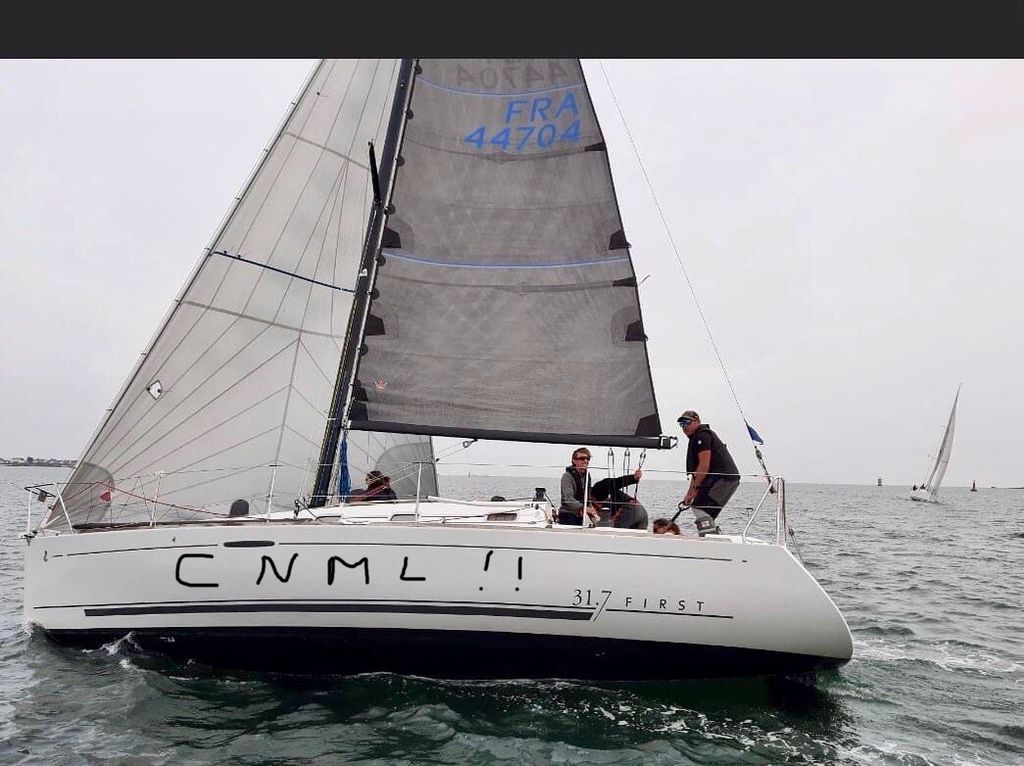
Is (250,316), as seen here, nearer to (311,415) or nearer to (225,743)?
(311,415)

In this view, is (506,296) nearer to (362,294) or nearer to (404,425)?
(362,294)

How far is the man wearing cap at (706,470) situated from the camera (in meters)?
7.95

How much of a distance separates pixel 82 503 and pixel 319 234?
14.0 ft

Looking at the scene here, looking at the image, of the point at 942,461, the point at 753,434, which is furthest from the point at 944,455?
the point at 753,434

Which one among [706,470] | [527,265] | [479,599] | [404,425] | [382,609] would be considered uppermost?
[527,265]

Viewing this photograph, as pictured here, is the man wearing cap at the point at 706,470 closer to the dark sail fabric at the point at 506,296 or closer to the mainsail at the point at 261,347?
the dark sail fabric at the point at 506,296

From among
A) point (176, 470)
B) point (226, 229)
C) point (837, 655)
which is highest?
point (226, 229)

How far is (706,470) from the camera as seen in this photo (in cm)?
818

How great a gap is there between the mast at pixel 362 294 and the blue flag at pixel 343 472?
3.12 feet

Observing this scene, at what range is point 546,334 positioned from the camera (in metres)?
8.81

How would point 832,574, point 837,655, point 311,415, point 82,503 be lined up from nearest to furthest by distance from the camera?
1. point 837,655
2. point 82,503
3. point 311,415
4. point 832,574

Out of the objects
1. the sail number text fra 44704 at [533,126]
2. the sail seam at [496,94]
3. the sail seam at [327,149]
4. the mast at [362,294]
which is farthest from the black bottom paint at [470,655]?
the sail seam at [496,94]

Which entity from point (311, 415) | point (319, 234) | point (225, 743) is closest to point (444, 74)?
point (319, 234)

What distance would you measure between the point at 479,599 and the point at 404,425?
2449 millimetres
